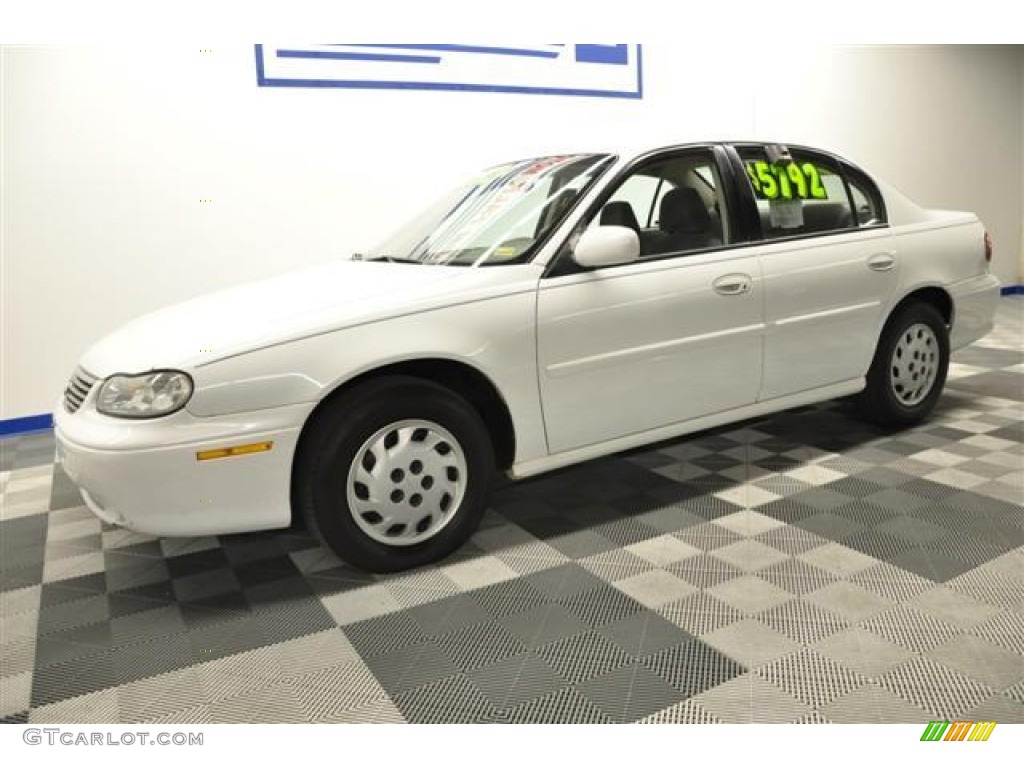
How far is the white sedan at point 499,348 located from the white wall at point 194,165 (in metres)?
1.01

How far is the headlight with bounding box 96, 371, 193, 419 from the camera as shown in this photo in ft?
7.41

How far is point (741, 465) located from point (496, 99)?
142 inches

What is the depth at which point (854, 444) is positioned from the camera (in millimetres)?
3705

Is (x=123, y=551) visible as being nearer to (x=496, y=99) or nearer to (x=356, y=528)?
(x=356, y=528)

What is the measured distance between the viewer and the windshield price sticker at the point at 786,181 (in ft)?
10.9

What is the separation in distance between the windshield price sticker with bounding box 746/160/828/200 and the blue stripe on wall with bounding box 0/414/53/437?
4379 millimetres

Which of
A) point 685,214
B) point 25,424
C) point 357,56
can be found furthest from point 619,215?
point 25,424

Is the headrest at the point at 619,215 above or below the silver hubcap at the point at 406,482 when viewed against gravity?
above

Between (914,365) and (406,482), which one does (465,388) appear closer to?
(406,482)

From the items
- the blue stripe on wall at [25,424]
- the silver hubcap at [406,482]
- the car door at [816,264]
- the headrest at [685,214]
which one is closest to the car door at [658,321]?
the headrest at [685,214]

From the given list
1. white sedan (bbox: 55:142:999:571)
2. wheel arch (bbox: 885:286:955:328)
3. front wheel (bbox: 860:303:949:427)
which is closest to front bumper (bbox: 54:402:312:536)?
white sedan (bbox: 55:142:999:571)

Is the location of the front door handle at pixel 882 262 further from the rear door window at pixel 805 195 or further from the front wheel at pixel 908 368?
the front wheel at pixel 908 368
